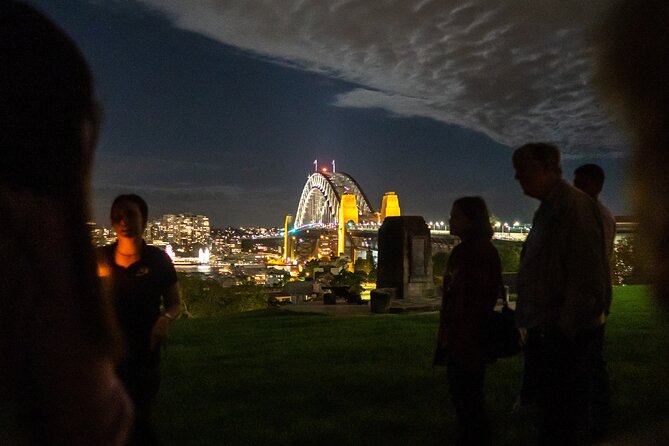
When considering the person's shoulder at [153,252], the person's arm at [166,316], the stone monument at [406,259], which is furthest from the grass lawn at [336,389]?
the stone monument at [406,259]

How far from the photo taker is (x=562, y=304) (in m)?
3.07

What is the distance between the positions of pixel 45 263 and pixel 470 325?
316cm

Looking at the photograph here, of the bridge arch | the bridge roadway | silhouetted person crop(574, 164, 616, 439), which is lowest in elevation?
silhouetted person crop(574, 164, 616, 439)

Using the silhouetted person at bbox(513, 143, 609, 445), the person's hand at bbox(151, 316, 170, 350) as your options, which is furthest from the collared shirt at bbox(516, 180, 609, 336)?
the person's hand at bbox(151, 316, 170, 350)

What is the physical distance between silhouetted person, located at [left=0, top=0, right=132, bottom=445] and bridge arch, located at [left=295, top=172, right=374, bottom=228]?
8244 centimetres

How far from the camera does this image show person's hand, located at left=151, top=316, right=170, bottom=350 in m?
3.59

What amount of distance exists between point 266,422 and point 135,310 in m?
1.84

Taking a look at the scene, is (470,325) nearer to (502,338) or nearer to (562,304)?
(502,338)

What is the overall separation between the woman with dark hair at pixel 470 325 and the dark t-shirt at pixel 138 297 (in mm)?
1895

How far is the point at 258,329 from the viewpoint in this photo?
11.1m

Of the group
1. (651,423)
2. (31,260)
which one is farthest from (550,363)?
(31,260)

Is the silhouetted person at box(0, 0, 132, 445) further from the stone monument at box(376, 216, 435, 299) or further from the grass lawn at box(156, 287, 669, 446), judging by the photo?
the stone monument at box(376, 216, 435, 299)

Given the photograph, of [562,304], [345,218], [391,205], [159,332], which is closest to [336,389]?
[159,332]

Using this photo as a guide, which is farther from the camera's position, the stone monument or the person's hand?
the stone monument
